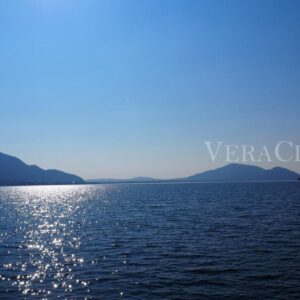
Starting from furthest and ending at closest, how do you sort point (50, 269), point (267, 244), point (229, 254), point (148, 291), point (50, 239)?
1. point (50, 239)
2. point (267, 244)
3. point (229, 254)
4. point (50, 269)
5. point (148, 291)

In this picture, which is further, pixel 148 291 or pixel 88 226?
pixel 88 226

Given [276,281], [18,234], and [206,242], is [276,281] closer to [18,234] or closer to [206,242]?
[206,242]

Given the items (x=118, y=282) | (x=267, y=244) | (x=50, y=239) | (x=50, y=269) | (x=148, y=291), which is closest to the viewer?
(x=148, y=291)

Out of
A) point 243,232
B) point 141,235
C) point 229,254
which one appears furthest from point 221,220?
point 229,254

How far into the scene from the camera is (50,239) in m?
53.7

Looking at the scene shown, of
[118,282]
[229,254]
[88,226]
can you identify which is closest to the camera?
[118,282]

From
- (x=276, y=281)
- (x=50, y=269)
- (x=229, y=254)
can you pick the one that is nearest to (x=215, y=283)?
(x=276, y=281)

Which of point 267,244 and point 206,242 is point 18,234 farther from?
point 267,244

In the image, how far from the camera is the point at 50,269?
35.4 metres

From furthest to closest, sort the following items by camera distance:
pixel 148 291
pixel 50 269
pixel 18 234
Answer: pixel 18 234
pixel 50 269
pixel 148 291

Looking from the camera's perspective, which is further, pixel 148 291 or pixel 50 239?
pixel 50 239

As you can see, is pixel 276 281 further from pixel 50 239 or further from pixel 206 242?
pixel 50 239

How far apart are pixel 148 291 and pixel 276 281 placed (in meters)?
10.5

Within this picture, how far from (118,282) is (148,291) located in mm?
3421
